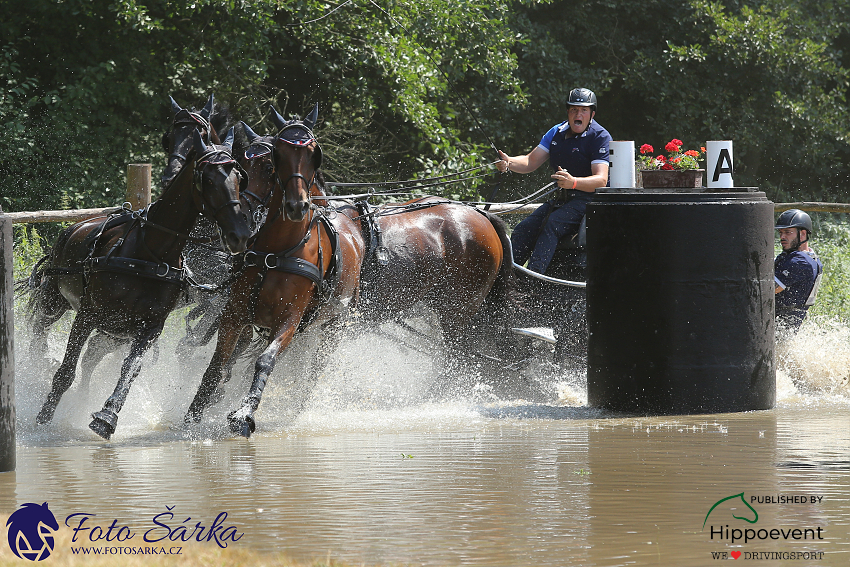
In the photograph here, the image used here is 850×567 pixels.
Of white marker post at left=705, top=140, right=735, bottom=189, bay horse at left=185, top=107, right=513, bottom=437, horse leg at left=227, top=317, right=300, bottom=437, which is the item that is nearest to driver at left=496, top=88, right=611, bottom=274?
bay horse at left=185, top=107, right=513, bottom=437

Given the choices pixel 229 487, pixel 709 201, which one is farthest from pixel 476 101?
pixel 229 487

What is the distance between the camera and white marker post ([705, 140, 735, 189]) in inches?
289

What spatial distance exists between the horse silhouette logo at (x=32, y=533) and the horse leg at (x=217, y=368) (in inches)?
105

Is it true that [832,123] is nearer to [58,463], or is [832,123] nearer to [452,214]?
[452,214]

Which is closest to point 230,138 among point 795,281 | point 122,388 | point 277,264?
point 277,264

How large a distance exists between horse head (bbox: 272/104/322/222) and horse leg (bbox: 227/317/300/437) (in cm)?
69

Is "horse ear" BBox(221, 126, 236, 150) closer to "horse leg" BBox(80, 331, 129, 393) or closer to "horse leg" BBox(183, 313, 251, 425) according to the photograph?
"horse leg" BBox(183, 313, 251, 425)

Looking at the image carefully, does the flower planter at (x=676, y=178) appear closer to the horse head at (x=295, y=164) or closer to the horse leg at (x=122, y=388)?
the horse head at (x=295, y=164)

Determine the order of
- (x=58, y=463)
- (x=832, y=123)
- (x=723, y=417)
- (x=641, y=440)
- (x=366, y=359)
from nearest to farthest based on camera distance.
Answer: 1. (x=58, y=463)
2. (x=641, y=440)
3. (x=723, y=417)
4. (x=366, y=359)
5. (x=832, y=123)

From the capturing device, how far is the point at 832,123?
63.9 feet

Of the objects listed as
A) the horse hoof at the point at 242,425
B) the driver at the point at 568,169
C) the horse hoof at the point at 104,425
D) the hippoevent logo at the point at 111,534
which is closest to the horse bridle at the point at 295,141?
the horse hoof at the point at 242,425

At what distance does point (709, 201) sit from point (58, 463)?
404 cm

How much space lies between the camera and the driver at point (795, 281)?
27.7 feet

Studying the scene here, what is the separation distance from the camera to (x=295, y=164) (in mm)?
6527
